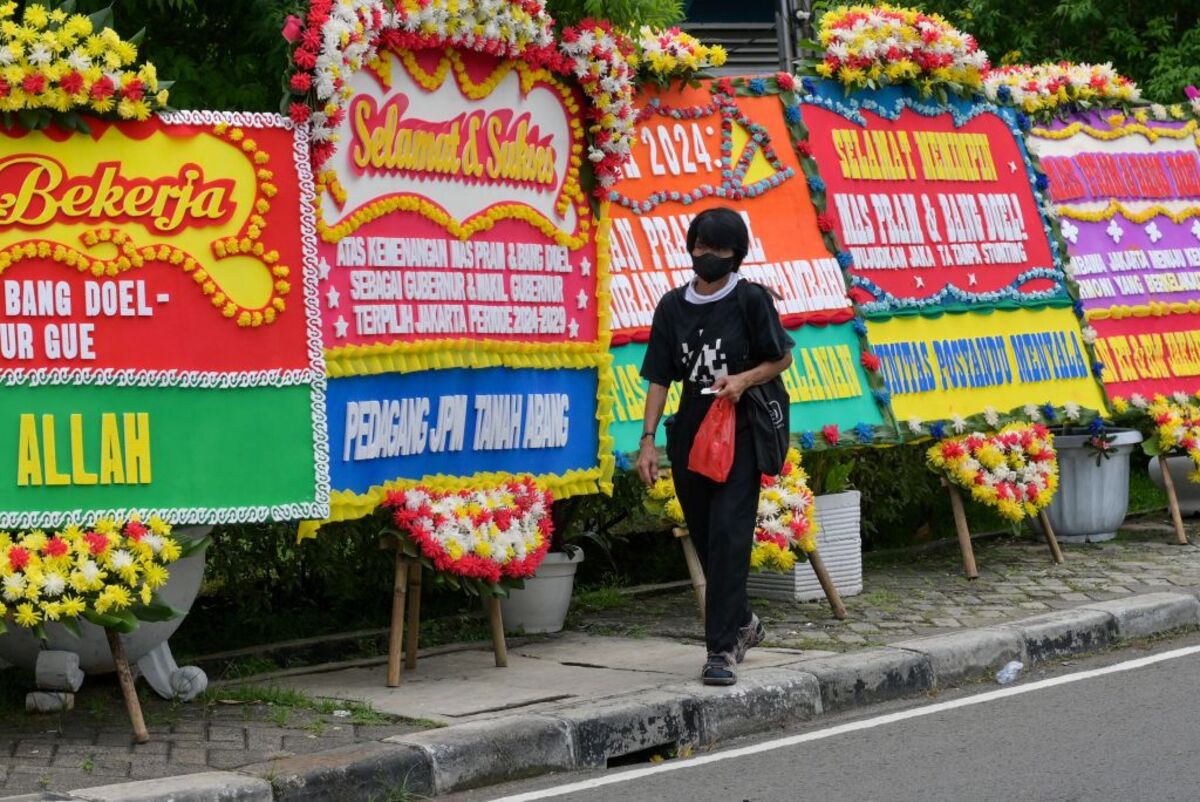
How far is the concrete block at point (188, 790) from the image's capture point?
17.9 feet

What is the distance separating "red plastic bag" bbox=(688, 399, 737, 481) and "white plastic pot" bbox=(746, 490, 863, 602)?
2438 mm

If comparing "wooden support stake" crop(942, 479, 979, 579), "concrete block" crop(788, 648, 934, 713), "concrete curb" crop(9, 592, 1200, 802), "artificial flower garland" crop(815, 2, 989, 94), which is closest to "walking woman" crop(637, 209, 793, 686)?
"concrete curb" crop(9, 592, 1200, 802)

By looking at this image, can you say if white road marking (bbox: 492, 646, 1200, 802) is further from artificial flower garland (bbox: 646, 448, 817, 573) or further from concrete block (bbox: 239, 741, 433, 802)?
artificial flower garland (bbox: 646, 448, 817, 573)

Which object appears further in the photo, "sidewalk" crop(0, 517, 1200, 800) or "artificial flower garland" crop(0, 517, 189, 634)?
"artificial flower garland" crop(0, 517, 189, 634)

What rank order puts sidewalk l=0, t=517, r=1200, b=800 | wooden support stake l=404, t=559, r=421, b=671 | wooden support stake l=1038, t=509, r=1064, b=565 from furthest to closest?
wooden support stake l=1038, t=509, r=1064, b=565 → wooden support stake l=404, t=559, r=421, b=671 → sidewalk l=0, t=517, r=1200, b=800

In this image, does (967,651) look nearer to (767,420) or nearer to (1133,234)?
(767,420)

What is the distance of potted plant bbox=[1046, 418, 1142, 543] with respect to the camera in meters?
11.6

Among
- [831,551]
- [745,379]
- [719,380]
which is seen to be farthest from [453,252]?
[831,551]

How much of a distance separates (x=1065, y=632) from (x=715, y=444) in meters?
2.27

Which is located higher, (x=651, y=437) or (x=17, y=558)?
(x=651, y=437)

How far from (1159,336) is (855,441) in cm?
341

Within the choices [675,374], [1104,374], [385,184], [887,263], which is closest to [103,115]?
[385,184]

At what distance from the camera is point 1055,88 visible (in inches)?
467

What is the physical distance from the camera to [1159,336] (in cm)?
1216
